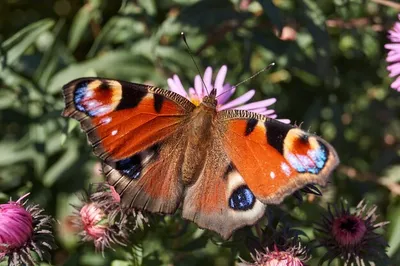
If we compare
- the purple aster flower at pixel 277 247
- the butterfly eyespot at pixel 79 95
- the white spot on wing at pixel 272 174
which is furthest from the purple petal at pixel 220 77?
the white spot on wing at pixel 272 174

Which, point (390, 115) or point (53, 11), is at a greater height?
point (53, 11)

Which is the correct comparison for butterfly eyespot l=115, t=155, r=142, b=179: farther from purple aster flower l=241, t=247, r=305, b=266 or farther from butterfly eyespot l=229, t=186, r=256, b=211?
purple aster flower l=241, t=247, r=305, b=266

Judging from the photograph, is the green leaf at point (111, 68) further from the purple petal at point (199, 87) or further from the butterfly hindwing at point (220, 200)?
the butterfly hindwing at point (220, 200)

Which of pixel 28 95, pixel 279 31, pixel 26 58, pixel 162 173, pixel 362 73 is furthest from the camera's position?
pixel 362 73

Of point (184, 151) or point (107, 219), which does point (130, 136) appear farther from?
point (107, 219)

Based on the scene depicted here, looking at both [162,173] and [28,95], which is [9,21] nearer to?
[28,95]

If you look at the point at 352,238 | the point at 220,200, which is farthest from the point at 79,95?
the point at 352,238

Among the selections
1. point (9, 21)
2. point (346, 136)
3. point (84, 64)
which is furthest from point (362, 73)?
point (9, 21)
